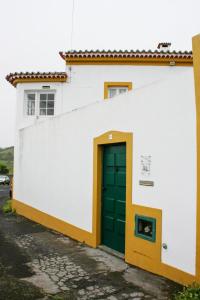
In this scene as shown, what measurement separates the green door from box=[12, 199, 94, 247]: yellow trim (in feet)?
2.03

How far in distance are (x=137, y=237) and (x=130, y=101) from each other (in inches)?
105

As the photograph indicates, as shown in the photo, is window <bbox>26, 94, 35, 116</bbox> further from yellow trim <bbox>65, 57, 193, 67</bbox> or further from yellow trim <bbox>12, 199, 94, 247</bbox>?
yellow trim <bbox>12, 199, 94, 247</bbox>

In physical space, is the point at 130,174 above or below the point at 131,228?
above

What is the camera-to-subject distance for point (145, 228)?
5965 millimetres

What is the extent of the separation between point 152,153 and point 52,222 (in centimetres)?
512

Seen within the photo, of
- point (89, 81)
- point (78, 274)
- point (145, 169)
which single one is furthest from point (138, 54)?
point (78, 274)

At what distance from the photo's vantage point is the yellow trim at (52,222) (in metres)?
7.89

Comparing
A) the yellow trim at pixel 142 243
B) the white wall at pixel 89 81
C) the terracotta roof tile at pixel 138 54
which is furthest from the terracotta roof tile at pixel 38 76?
the yellow trim at pixel 142 243

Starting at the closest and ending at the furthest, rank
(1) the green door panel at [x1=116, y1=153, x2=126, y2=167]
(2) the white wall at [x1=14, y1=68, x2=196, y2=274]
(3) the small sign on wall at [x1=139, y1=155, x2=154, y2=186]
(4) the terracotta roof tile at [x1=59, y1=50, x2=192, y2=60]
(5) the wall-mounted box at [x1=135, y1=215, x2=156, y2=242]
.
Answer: (2) the white wall at [x1=14, y1=68, x2=196, y2=274] < (5) the wall-mounted box at [x1=135, y1=215, x2=156, y2=242] < (3) the small sign on wall at [x1=139, y1=155, x2=154, y2=186] < (1) the green door panel at [x1=116, y1=153, x2=126, y2=167] < (4) the terracotta roof tile at [x1=59, y1=50, x2=192, y2=60]

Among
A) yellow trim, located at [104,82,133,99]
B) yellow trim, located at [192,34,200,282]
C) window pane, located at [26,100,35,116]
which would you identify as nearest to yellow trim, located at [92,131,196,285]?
yellow trim, located at [192,34,200,282]

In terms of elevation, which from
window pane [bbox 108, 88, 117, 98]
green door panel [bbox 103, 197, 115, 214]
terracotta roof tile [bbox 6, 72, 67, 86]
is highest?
terracotta roof tile [bbox 6, 72, 67, 86]

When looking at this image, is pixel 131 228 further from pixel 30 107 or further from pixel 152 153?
pixel 30 107

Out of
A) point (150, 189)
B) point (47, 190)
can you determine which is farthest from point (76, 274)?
point (47, 190)

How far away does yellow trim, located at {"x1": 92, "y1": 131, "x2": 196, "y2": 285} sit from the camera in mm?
5375
